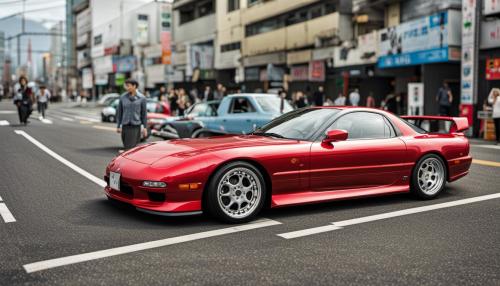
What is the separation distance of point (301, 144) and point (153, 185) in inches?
66.4

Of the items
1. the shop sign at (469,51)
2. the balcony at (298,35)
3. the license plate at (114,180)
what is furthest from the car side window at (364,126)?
the balcony at (298,35)

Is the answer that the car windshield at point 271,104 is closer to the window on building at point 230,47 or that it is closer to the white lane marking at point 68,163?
the white lane marking at point 68,163

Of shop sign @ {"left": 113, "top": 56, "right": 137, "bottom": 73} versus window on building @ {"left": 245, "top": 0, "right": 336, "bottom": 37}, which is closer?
window on building @ {"left": 245, "top": 0, "right": 336, "bottom": 37}

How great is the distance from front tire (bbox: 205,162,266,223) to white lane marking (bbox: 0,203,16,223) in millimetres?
2010

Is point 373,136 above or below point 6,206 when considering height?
above

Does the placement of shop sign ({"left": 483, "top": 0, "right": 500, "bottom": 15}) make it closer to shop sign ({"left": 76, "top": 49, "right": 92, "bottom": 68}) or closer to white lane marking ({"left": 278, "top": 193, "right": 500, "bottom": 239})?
white lane marking ({"left": 278, "top": 193, "right": 500, "bottom": 239})

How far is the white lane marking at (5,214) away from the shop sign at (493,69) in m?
17.5

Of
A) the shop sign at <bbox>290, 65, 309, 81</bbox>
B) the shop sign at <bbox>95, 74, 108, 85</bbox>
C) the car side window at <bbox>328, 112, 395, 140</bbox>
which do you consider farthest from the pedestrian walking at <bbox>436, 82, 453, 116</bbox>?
the shop sign at <bbox>95, 74, 108, 85</bbox>

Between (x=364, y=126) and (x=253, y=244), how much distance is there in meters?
2.60

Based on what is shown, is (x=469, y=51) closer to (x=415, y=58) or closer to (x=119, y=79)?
(x=415, y=58)

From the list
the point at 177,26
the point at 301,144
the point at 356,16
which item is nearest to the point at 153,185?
the point at 301,144

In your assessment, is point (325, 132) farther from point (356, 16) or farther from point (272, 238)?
point (356, 16)

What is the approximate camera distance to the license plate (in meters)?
6.31

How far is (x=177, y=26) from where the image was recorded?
6200cm
